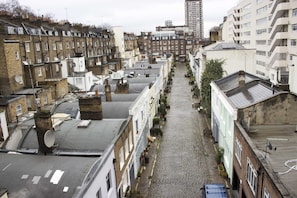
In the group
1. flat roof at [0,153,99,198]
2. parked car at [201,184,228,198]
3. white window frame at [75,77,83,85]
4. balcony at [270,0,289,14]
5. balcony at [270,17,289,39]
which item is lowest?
parked car at [201,184,228,198]

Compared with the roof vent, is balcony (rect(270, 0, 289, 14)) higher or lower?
higher

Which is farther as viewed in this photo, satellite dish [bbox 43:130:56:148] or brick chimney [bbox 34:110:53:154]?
brick chimney [bbox 34:110:53:154]

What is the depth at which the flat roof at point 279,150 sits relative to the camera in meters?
13.4

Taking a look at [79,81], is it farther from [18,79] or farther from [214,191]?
[214,191]

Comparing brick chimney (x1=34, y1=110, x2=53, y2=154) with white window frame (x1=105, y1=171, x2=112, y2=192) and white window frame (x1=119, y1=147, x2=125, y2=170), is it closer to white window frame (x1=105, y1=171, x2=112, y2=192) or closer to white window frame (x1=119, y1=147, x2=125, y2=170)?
white window frame (x1=105, y1=171, x2=112, y2=192)

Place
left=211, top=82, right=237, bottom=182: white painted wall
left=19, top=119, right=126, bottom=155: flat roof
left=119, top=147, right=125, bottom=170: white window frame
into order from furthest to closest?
left=211, top=82, right=237, bottom=182: white painted wall, left=119, top=147, right=125, bottom=170: white window frame, left=19, top=119, right=126, bottom=155: flat roof

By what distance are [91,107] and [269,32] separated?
5625 cm

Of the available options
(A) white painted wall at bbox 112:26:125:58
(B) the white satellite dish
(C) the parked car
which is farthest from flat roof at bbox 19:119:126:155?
(A) white painted wall at bbox 112:26:125:58

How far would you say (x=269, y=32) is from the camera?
63781 mm

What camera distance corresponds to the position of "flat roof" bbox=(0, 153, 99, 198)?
11.8 meters

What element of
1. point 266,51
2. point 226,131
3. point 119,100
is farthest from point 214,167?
point 266,51

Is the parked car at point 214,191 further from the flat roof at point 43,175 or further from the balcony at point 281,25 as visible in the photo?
the balcony at point 281,25

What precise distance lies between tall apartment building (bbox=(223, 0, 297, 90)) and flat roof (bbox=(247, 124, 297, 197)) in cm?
1042

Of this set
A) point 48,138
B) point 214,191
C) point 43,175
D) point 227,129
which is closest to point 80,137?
point 48,138
